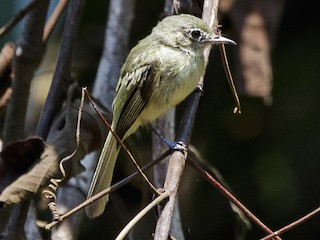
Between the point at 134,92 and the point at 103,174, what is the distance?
1.28 ft

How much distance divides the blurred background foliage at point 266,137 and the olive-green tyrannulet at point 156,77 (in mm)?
839

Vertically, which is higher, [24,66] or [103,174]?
[24,66]

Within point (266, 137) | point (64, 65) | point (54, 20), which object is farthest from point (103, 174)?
point (266, 137)

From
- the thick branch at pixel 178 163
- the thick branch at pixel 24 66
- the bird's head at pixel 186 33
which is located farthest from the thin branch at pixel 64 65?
→ the thick branch at pixel 178 163

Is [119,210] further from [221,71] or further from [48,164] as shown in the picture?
[221,71]

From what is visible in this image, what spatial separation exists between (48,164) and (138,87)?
0.61 meters

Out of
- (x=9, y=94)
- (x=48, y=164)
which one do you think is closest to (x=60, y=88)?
(x=9, y=94)

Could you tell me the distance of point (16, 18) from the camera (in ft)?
11.9

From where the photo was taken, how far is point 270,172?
4.65 meters

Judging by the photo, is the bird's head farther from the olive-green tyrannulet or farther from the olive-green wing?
the olive-green wing

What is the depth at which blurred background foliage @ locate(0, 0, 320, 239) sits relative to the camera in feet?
15.2

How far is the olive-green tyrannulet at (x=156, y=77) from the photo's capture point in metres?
3.58

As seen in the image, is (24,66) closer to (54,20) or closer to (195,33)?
(54,20)

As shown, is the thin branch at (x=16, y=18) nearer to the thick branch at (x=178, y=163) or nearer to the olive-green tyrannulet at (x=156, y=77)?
the olive-green tyrannulet at (x=156, y=77)
